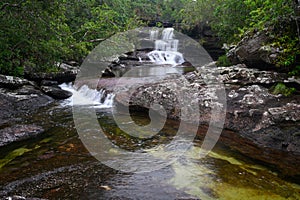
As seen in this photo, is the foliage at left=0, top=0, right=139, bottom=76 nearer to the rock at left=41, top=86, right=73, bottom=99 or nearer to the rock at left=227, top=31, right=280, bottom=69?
the rock at left=41, top=86, right=73, bottom=99

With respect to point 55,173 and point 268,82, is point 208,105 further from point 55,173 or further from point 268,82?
point 55,173

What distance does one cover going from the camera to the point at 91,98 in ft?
41.6

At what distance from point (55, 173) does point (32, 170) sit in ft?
1.83

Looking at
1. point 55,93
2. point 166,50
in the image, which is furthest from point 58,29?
point 166,50

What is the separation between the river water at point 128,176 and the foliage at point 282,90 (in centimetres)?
246

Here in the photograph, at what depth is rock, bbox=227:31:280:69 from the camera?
809 centimetres

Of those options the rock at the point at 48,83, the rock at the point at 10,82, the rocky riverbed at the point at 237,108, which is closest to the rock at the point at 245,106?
the rocky riverbed at the point at 237,108

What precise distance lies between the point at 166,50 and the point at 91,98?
1715cm

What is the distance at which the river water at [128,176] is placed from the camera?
464 centimetres

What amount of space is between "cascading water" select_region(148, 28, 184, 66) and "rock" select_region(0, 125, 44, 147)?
16.8 m

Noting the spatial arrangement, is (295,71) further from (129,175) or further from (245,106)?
(129,175)

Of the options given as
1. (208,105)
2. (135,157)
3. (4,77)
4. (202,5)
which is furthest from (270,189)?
(202,5)

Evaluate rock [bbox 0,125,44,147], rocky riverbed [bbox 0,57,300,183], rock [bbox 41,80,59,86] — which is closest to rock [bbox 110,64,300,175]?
rocky riverbed [bbox 0,57,300,183]

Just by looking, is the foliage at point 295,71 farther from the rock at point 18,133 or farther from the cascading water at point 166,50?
the cascading water at point 166,50
